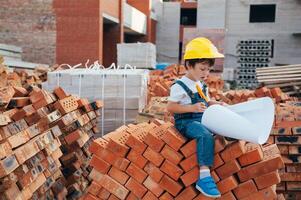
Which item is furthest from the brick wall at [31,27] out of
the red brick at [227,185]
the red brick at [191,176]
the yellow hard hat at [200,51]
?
the red brick at [227,185]

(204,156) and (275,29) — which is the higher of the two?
(275,29)

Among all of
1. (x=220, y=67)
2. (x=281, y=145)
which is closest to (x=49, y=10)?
(x=220, y=67)

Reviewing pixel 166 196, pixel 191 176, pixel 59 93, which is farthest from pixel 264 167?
pixel 59 93

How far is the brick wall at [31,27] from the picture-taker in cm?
2031

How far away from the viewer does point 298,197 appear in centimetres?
557

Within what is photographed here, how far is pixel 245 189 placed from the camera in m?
4.11

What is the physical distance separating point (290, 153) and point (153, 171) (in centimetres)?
213

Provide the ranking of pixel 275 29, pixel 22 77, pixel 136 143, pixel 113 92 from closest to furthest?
pixel 136 143, pixel 113 92, pixel 22 77, pixel 275 29

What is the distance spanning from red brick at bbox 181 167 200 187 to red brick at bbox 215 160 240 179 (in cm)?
20

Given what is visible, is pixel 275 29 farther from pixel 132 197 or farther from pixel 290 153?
pixel 132 197

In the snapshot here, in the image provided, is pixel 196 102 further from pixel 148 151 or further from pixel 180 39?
pixel 180 39

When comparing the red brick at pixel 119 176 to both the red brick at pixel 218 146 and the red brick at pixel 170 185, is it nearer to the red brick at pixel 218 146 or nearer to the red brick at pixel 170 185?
the red brick at pixel 170 185

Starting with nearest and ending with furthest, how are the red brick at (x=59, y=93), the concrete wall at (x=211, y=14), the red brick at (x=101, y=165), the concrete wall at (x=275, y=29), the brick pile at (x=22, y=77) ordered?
the red brick at (x=101, y=165) < the red brick at (x=59, y=93) < the brick pile at (x=22, y=77) < the concrete wall at (x=275, y=29) < the concrete wall at (x=211, y=14)

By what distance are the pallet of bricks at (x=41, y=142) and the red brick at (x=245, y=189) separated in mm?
2048
